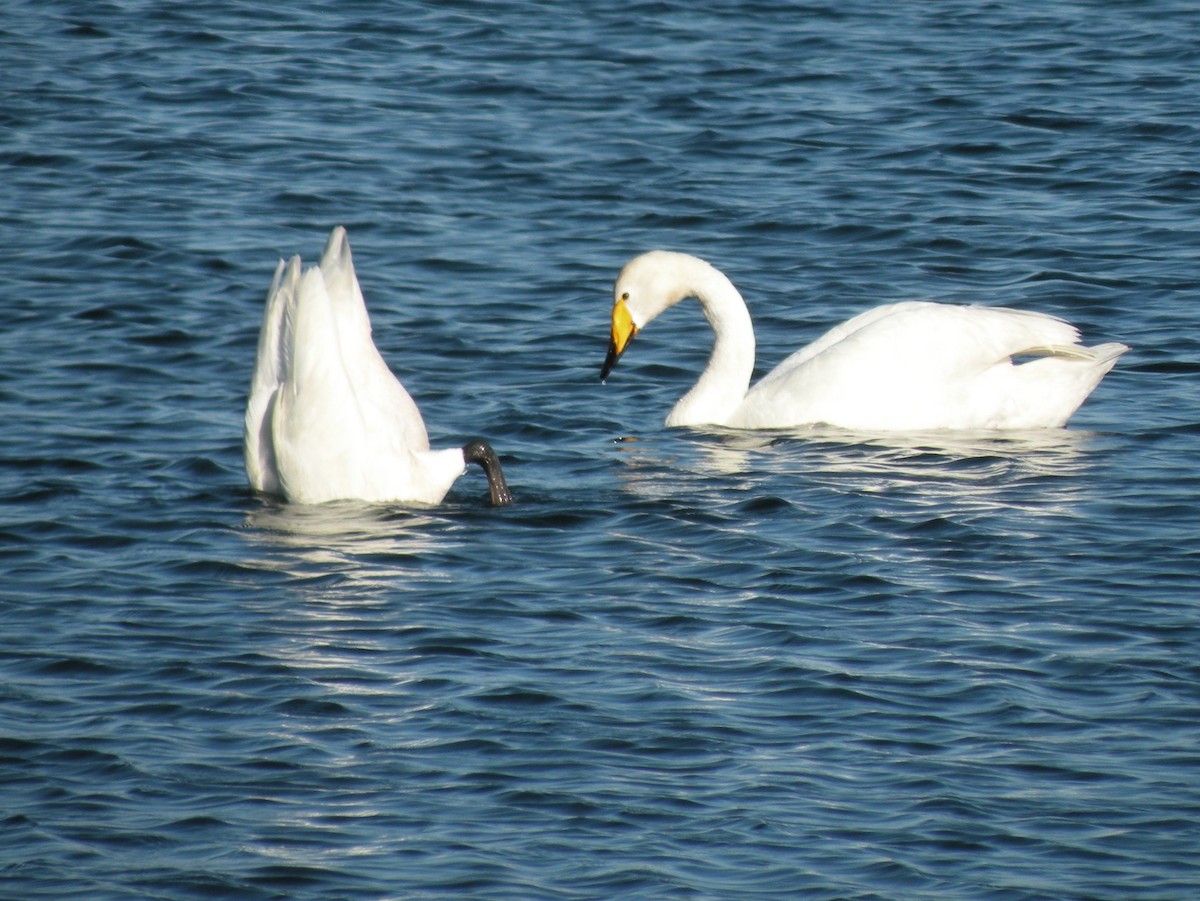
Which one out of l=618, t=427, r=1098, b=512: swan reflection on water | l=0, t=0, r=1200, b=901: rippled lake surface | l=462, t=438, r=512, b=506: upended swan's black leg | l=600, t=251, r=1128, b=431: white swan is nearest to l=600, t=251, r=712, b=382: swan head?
l=0, t=0, r=1200, b=901: rippled lake surface

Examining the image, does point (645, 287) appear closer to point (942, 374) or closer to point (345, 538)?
point (942, 374)

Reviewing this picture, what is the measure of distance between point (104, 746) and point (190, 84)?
1212 cm

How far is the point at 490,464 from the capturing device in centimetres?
958

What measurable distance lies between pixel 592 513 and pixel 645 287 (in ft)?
7.79

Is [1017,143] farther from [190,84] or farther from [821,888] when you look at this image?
[821,888]

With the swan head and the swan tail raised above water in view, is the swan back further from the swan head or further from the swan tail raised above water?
the swan head

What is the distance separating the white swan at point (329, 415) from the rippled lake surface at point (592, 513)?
0.18 metres

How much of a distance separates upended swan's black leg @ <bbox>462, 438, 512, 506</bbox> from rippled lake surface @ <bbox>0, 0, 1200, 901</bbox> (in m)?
0.08

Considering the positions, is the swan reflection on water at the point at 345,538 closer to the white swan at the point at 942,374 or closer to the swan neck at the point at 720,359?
the swan neck at the point at 720,359

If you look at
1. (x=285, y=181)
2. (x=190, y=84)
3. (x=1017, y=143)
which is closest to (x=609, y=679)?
(x=285, y=181)

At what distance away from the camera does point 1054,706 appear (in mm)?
7129

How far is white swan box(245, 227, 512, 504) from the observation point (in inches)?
361

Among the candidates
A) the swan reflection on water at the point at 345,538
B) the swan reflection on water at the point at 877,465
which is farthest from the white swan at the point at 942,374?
the swan reflection on water at the point at 345,538

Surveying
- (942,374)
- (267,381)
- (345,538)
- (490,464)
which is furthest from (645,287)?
(345,538)
